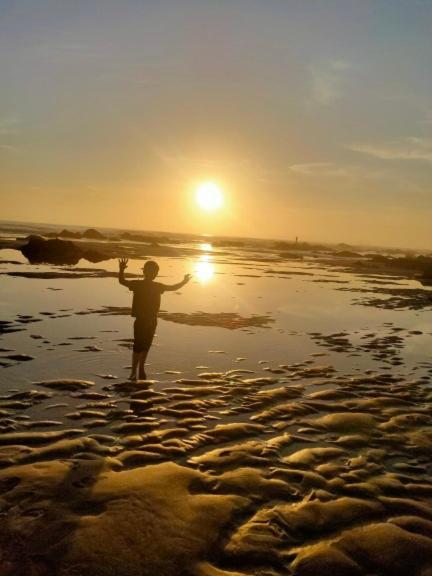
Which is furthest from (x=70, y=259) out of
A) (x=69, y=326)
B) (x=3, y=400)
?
(x=3, y=400)

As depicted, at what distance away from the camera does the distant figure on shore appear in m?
10.2

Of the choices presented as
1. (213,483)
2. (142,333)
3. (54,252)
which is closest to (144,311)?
(142,333)

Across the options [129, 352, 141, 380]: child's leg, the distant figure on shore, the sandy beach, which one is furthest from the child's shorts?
the sandy beach

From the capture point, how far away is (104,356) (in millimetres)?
11922

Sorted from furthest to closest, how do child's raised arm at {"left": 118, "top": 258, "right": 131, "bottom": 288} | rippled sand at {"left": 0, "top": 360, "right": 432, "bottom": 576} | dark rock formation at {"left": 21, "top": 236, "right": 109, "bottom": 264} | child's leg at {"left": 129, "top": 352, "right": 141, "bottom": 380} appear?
dark rock formation at {"left": 21, "top": 236, "right": 109, "bottom": 264} < child's leg at {"left": 129, "top": 352, "right": 141, "bottom": 380} < child's raised arm at {"left": 118, "top": 258, "right": 131, "bottom": 288} < rippled sand at {"left": 0, "top": 360, "right": 432, "bottom": 576}

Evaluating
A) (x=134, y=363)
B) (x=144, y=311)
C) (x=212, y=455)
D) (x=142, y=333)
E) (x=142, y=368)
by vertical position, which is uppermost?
(x=144, y=311)

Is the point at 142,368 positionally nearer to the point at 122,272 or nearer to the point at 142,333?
the point at 142,333

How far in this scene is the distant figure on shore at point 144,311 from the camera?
10.2m

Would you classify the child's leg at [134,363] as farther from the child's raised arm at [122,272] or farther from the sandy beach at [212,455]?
the child's raised arm at [122,272]

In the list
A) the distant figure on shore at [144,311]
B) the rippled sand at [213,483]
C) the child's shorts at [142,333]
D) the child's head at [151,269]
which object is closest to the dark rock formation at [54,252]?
the distant figure on shore at [144,311]

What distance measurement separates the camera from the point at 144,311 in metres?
10.5

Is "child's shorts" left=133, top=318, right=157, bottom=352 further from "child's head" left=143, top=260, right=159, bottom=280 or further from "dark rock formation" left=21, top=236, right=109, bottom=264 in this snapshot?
"dark rock formation" left=21, top=236, right=109, bottom=264

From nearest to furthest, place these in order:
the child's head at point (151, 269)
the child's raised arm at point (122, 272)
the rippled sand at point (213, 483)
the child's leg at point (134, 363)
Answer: the rippled sand at point (213, 483), the child's raised arm at point (122, 272), the child's leg at point (134, 363), the child's head at point (151, 269)

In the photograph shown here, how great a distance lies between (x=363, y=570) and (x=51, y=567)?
9.54ft
